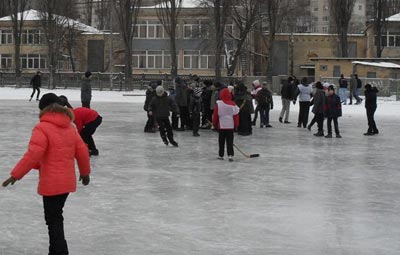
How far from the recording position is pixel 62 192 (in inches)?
226

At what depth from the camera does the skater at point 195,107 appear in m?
18.3

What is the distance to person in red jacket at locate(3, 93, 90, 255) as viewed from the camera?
5.60m

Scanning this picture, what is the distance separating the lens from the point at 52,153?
18.6 ft

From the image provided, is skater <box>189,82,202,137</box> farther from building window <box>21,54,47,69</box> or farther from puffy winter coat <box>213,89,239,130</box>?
building window <box>21,54,47,69</box>

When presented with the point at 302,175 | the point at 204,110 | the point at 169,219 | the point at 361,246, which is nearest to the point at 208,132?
the point at 204,110

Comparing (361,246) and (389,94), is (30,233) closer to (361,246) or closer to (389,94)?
(361,246)

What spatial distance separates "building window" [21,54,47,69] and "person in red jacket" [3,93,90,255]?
207 ft

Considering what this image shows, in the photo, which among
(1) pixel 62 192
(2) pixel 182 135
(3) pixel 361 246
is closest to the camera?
(1) pixel 62 192

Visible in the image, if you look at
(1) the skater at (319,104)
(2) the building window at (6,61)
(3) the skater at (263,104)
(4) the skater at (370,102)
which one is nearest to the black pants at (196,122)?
(3) the skater at (263,104)

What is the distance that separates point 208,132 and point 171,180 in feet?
28.5

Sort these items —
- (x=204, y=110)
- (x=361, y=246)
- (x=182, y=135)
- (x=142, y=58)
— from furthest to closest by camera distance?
(x=142, y=58), (x=204, y=110), (x=182, y=135), (x=361, y=246)

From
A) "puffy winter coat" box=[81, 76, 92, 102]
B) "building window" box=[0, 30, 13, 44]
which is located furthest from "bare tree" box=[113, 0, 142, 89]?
"puffy winter coat" box=[81, 76, 92, 102]

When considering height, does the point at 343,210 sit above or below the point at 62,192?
below

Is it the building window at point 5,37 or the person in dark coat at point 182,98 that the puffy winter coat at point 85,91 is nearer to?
the person in dark coat at point 182,98
